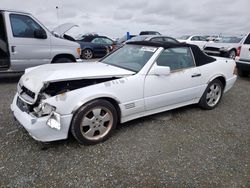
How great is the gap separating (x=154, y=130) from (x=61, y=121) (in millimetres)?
1560

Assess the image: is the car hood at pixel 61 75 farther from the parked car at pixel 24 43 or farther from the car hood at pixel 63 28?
the car hood at pixel 63 28

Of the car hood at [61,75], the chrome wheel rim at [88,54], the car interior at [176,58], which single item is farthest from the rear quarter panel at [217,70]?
the chrome wheel rim at [88,54]

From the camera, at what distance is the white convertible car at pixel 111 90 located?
9.19 feet

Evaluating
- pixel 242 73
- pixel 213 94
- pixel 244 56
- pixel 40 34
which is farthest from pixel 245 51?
pixel 40 34

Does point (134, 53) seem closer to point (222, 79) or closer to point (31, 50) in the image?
point (222, 79)

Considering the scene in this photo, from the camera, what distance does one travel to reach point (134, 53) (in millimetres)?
4094

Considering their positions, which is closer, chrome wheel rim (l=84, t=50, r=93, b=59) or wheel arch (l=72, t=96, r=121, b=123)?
wheel arch (l=72, t=96, r=121, b=123)

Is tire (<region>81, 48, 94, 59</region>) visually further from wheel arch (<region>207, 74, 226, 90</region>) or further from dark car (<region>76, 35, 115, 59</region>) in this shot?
wheel arch (<region>207, 74, 226, 90</region>)

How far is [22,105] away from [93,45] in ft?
36.2

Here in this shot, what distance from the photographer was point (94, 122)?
308 centimetres

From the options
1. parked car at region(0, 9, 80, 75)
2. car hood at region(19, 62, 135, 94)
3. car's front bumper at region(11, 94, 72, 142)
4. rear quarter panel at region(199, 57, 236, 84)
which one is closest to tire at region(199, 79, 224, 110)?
rear quarter panel at region(199, 57, 236, 84)

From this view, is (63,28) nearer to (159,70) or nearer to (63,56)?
(63,56)

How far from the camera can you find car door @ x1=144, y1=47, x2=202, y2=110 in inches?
141

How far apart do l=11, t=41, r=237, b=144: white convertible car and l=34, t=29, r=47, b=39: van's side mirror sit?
2.87 metres
